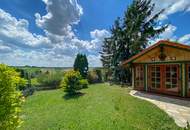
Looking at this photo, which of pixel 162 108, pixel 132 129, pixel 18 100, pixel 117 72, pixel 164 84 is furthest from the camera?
pixel 117 72

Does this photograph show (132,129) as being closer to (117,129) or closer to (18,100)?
(117,129)

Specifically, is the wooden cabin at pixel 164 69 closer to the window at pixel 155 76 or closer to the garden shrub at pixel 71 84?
the window at pixel 155 76

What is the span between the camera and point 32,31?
1878 cm

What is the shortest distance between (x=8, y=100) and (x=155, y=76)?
1071 centimetres

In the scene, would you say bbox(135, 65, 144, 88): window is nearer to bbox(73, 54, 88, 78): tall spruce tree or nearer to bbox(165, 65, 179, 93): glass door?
bbox(165, 65, 179, 93): glass door

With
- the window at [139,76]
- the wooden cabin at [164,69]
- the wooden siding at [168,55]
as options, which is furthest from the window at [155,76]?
the window at [139,76]

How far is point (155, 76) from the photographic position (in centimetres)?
1248

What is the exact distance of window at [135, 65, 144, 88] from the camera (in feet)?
44.1

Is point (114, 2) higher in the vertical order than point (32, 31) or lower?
higher

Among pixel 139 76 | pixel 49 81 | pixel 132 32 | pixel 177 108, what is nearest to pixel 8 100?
pixel 177 108

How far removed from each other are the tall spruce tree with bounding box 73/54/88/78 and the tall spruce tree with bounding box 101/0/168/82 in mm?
3879

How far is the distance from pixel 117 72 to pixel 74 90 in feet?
32.2

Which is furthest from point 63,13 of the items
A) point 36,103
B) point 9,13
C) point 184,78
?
point 184,78

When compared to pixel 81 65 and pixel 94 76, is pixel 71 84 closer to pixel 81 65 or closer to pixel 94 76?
pixel 81 65
